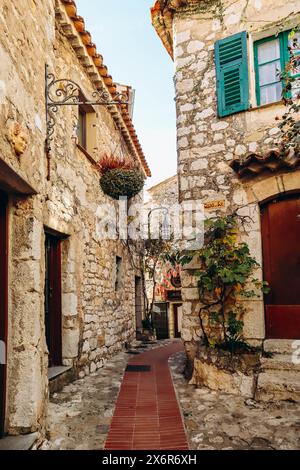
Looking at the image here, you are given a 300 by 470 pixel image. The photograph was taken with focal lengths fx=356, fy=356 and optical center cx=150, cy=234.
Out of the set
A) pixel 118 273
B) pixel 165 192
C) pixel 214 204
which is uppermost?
pixel 165 192

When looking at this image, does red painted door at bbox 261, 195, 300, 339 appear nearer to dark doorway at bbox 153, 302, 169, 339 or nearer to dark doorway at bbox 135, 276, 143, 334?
dark doorway at bbox 135, 276, 143, 334

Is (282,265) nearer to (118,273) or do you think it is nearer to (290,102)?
(290,102)

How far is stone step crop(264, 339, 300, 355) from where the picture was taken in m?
4.32

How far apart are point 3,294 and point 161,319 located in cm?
847

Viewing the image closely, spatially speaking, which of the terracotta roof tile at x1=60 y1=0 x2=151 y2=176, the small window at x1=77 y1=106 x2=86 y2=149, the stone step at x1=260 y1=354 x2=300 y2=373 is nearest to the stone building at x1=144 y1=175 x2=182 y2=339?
the terracotta roof tile at x1=60 y1=0 x2=151 y2=176

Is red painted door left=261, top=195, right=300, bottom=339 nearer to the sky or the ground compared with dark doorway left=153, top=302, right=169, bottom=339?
nearer to the sky

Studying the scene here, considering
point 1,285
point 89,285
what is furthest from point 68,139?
point 1,285

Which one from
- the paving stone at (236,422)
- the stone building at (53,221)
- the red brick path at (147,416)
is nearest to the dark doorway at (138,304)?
the stone building at (53,221)

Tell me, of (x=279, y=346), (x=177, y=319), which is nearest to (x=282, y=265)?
(x=279, y=346)

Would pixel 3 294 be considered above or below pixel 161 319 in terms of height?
above

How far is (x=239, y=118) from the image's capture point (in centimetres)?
507

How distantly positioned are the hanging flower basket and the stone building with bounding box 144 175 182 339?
3.91m

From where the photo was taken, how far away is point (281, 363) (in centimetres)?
415
